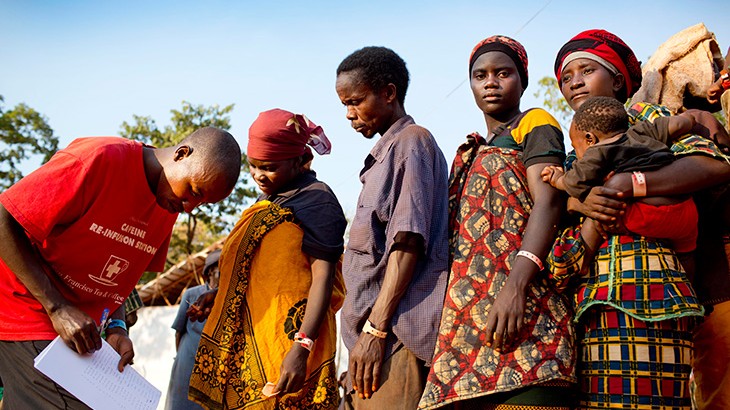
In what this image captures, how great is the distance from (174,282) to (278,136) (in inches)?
397

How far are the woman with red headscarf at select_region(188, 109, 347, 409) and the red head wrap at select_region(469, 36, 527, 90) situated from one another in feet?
3.58

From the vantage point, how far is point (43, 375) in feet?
9.43

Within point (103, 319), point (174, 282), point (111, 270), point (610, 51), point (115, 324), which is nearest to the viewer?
point (610, 51)

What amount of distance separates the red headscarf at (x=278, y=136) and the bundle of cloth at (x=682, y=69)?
191cm

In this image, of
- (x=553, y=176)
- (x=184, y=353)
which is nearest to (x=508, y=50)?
(x=553, y=176)

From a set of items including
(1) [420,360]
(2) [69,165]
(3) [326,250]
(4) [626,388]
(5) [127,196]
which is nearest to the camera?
(4) [626,388]

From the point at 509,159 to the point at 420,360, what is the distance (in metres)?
0.88

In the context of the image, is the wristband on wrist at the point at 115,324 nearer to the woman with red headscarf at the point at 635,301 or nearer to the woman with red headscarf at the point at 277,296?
the woman with red headscarf at the point at 277,296

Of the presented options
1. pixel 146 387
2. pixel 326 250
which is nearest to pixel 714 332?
pixel 326 250

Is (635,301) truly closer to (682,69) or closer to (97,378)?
(682,69)

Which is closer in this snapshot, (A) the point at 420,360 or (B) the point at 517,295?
(B) the point at 517,295

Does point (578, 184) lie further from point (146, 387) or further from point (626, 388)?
point (146, 387)

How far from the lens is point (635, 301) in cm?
230

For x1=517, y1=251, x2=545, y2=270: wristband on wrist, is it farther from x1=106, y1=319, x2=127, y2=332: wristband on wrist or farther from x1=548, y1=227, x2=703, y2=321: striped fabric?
x1=106, y1=319, x2=127, y2=332: wristband on wrist
